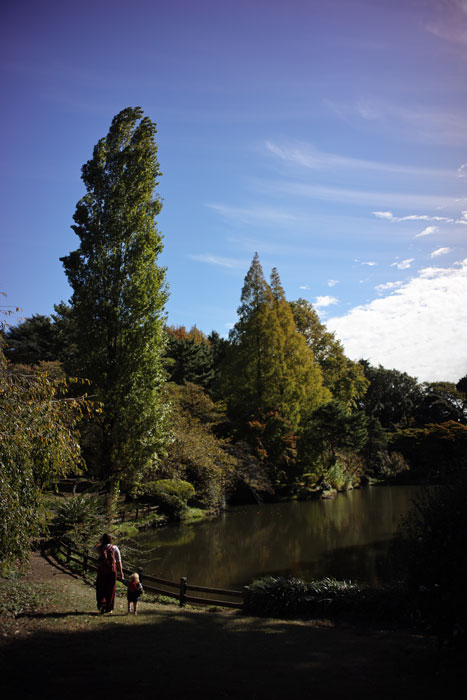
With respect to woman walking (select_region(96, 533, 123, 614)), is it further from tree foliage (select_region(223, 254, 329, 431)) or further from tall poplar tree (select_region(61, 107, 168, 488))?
tree foliage (select_region(223, 254, 329, 431))

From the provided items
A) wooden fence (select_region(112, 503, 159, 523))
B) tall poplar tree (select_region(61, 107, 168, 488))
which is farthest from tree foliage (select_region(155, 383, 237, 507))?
tall poplar tree (select_region(61, 107, 168, 488))

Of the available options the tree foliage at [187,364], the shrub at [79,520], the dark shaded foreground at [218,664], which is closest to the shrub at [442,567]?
the dark shaded foreground at [218,664]

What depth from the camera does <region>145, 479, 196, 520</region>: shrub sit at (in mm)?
23594

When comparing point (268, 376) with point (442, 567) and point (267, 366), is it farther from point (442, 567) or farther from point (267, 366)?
point (442, 567)

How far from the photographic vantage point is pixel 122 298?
16.8 m

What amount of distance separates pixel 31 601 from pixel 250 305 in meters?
28.2

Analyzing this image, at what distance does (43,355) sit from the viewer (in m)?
39.3

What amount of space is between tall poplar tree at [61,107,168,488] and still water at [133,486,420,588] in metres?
3.90

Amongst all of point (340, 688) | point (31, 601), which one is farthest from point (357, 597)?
point (31, 601)

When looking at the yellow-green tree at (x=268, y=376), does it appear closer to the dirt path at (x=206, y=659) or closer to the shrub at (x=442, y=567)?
the dirt path at (x=206, y=659)

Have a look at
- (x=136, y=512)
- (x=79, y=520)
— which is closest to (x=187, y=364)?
(x=136, y=512)

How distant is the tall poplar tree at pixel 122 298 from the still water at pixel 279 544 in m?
3.90

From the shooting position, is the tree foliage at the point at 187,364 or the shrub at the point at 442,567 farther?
the tree foliage at the point at 187,364

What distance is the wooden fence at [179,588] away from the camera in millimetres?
10273
